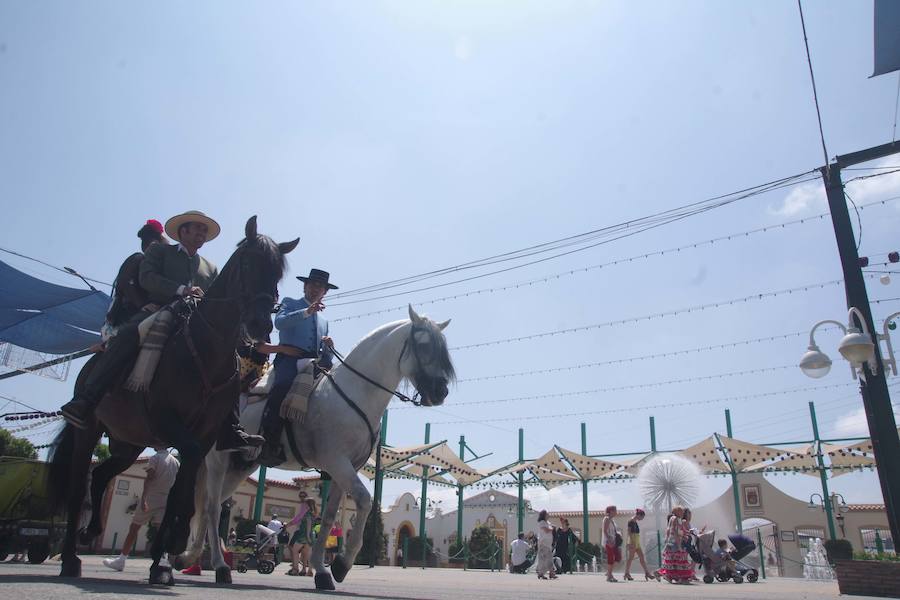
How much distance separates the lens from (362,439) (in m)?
5.57

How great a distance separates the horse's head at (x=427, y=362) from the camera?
224 inches

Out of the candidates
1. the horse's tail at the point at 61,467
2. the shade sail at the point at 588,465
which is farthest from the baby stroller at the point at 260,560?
the shade sail at the point at 588,465

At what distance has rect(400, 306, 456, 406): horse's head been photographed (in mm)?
5688

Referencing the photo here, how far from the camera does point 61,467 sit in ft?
16.5

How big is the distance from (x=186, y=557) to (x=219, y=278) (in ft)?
11.0

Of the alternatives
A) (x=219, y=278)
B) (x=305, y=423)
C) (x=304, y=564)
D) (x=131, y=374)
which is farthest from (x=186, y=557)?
(x=304, y=564)

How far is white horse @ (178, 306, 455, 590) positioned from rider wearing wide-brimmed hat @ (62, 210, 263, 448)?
3.08 feet

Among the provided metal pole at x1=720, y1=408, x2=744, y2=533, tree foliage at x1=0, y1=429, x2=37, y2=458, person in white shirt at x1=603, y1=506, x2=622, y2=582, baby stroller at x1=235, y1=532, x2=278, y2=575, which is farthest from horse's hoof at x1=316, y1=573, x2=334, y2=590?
tree foliage at x1=0, y1=429, x2=37, y2=458

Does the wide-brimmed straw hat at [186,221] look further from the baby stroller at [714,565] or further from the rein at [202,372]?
the baby stroller at [714,565]

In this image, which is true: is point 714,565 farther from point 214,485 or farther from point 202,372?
point 202,372

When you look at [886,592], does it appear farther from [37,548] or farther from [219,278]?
[37,548]

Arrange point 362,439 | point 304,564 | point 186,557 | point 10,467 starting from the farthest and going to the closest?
point 304,564
point 10,467
point 186,557
point 362,439

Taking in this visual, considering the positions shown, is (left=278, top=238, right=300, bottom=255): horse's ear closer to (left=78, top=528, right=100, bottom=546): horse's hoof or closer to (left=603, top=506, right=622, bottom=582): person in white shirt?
(left=78, top=528, right=100, bottom=546): horse's hoof

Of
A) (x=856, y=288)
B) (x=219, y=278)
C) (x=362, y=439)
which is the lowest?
(x=362, y=439)
